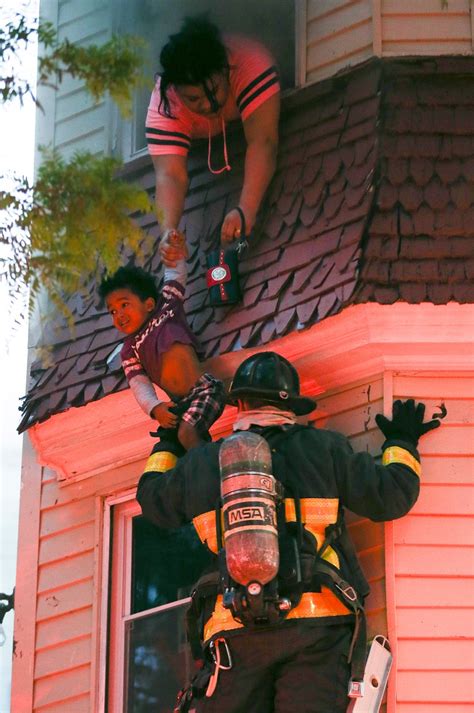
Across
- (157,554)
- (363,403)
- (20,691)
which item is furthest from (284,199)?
(20,691)

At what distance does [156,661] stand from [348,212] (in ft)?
9.73

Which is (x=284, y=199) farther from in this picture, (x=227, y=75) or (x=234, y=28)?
(x=234, y=28)

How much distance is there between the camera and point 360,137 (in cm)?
1103

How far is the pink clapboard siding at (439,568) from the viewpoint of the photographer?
31.4ft

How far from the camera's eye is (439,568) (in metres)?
9.88

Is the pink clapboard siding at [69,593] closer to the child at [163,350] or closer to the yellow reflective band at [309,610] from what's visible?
the child at [163,350]

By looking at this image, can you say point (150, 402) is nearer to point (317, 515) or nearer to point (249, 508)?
point (317, 515)

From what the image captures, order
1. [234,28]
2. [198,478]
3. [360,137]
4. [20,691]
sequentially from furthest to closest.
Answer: [234,28] → [20,691] → [360,137] → [198,478]

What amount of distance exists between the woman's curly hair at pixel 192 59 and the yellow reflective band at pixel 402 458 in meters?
2.97

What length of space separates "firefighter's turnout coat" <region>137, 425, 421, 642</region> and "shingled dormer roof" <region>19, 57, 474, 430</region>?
3.05 ft

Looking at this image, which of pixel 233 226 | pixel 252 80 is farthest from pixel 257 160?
pixel 252 80

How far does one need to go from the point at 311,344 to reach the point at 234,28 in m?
2.96

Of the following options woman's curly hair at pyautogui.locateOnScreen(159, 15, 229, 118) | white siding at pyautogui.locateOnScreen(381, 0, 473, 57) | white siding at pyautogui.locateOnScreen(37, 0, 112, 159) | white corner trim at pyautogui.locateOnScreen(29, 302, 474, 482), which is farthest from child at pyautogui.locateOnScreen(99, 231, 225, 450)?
white siding at pyautogui.locateOnScreen(37, 0, 112, 159)

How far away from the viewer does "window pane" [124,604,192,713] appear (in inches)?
434
